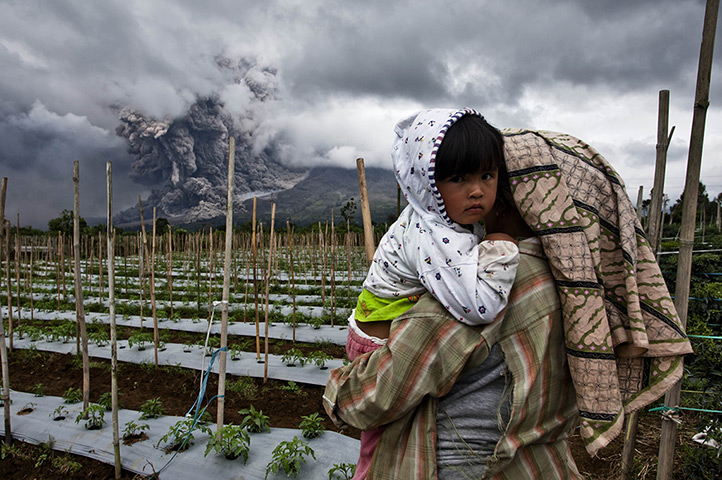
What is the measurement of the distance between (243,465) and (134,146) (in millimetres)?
153688

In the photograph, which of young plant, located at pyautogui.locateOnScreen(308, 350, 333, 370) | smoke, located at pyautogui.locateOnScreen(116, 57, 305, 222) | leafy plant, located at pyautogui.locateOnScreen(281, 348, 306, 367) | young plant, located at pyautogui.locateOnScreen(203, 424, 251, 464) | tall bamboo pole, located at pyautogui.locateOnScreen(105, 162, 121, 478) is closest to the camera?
tall bamboo pole, located at pyautogui.locateOnScreen(105, 162, 121, 478)

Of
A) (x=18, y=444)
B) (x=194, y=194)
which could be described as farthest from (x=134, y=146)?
(x=18, y=444)

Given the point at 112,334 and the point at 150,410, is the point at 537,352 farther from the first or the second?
the point at 150,410

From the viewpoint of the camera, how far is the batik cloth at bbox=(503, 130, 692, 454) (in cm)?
85

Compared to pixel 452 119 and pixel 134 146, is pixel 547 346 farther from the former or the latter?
pixel 134 146

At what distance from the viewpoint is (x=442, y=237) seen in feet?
2.83

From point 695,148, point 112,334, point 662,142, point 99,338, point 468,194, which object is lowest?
point 99,338

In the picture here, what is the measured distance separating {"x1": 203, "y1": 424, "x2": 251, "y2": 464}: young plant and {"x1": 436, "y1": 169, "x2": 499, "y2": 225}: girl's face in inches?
105

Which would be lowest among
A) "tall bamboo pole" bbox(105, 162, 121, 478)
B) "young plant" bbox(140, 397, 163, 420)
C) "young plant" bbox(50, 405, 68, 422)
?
"young plant" bbox(50, 405, 68, 422)

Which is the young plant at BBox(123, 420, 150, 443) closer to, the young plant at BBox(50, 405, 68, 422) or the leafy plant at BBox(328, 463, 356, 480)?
the young plant at BBox(50, 405, 68, 422)

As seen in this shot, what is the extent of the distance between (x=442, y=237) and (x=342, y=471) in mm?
2594

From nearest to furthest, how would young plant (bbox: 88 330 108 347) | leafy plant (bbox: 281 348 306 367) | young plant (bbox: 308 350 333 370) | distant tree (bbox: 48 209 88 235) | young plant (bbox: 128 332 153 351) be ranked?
young plant (bbox: 308 350 333 370) < leafy plant (bbox: 281 348 306 367) < young plant (bbox: 128 332 153 351) < young plant (bbox: 88 330 108 347) < distant tree (bbox: 48 209 88 235)

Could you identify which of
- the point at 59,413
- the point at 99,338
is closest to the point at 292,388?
the point at 59,413

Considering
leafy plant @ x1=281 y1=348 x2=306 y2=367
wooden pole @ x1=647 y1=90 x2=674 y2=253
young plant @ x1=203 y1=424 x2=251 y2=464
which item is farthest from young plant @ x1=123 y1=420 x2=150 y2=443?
wooden pole @ x1=647 y1=90 x2=674 y2=253
